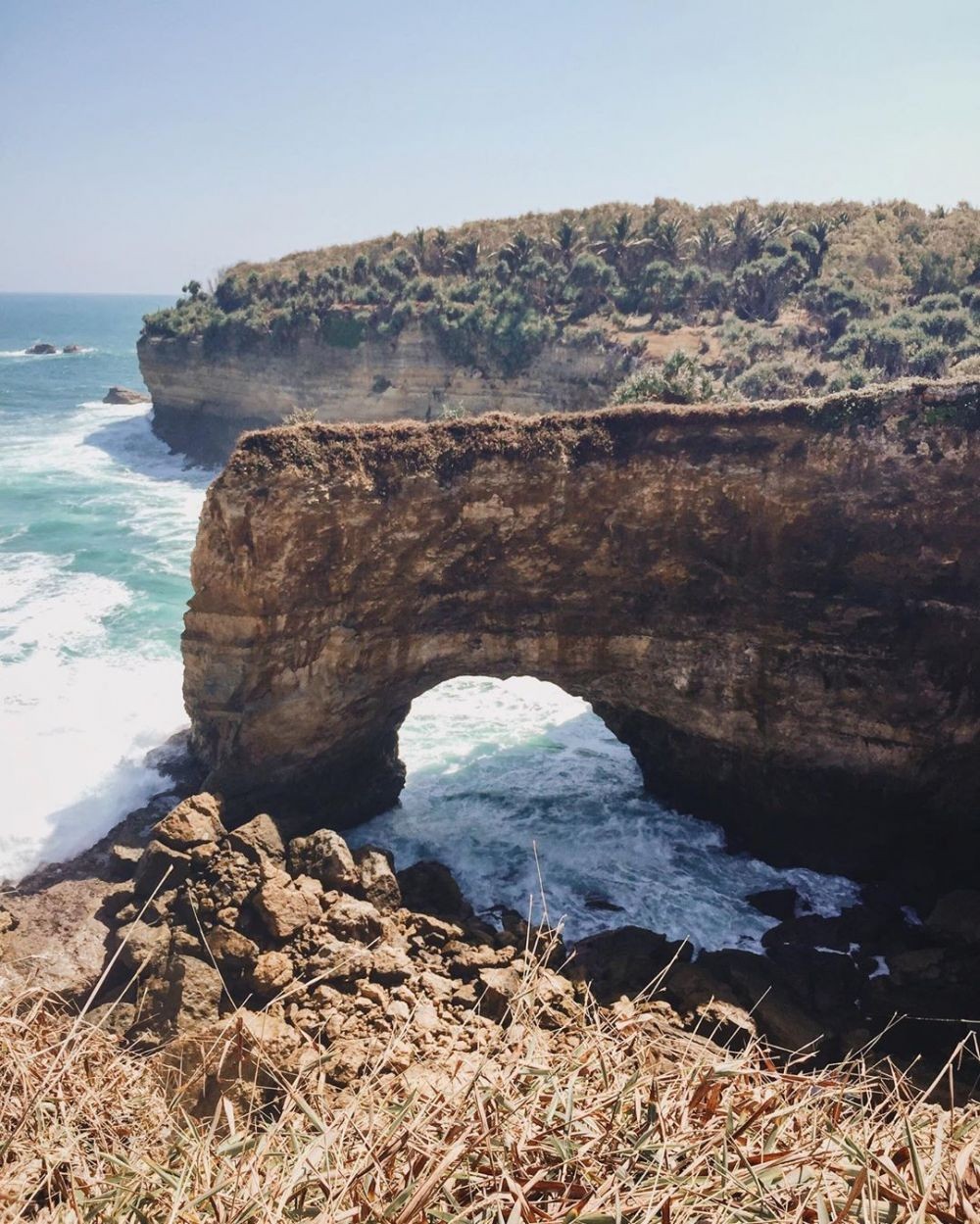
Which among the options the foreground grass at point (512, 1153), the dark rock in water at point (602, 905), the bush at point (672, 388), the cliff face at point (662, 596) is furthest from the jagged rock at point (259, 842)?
the bush at point (672, 388)

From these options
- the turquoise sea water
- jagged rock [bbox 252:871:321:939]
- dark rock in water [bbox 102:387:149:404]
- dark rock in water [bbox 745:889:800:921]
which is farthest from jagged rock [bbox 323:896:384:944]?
dark rock in water [bbox 102:387:149:404]

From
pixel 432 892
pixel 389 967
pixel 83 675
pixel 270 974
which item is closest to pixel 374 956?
pixel 389 967

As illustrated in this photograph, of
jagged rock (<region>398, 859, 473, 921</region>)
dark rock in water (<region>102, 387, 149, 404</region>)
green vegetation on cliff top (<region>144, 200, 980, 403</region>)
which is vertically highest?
green vegetation on cliff top (<region>144, 200, 980, 403</region>)

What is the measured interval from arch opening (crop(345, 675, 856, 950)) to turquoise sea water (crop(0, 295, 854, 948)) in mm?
41

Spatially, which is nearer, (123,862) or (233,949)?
(233,949)

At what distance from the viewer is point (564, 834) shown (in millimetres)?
18203

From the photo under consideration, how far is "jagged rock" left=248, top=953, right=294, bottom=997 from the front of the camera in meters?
11.8

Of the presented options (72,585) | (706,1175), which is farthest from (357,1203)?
(72,585)

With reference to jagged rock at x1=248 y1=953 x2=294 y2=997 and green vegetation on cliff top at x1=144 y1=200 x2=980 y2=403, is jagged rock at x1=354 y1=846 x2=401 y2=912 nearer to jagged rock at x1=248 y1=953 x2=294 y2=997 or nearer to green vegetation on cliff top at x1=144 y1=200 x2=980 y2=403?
jagged rock at x1=248 y1=953 x2=294 y2=997

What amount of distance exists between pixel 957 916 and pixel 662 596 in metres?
7.57

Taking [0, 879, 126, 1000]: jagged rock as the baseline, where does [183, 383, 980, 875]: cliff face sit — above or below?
above

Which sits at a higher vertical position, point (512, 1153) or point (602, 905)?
point (512, 1153)

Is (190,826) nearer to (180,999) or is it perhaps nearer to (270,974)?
(270,974)

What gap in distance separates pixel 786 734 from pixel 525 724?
7.93 meters
